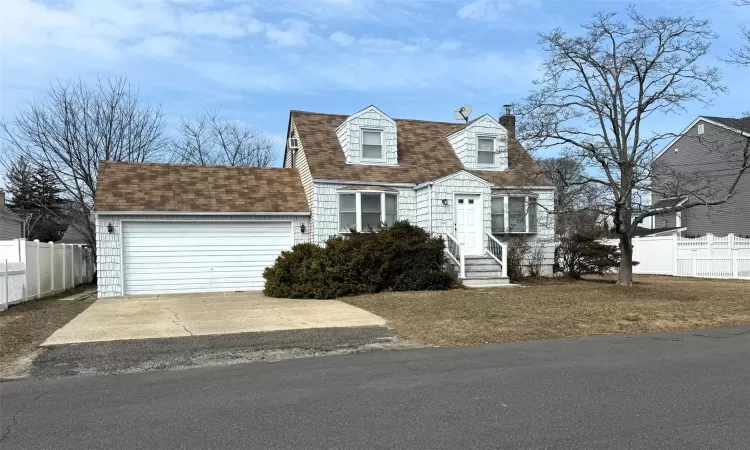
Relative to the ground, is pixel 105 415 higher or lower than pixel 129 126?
lower

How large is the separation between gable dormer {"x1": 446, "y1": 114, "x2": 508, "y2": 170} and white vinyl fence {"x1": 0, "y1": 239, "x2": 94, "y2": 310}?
1402 centimetres

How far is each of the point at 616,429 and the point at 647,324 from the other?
21.9 ft

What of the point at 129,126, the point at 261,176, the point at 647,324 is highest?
the point at 129,126

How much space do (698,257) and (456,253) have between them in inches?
453

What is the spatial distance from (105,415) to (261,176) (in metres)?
15.3

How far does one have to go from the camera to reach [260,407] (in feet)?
18.4

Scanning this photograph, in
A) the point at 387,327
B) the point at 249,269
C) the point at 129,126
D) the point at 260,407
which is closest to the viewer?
the point at 260,407

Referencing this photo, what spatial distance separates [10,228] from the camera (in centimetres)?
3778

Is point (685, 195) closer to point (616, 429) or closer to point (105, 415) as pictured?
point (616, 429)

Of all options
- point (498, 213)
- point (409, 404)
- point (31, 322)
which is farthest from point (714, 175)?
point (31, 322)

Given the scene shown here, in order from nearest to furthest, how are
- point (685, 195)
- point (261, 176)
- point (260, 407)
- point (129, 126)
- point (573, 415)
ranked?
point (573, 415) < point (260, 407) < point (685, 195) < point (261, 176) < point (129, 126)

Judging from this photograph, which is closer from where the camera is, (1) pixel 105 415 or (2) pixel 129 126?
(1) pixel 105 415

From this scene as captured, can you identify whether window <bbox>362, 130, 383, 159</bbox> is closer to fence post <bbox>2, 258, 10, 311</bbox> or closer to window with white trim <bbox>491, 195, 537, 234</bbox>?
window with white trim <bbox>491, 195, 537, 234</bbox>

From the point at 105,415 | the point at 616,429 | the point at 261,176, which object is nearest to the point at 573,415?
the point at 616,429
